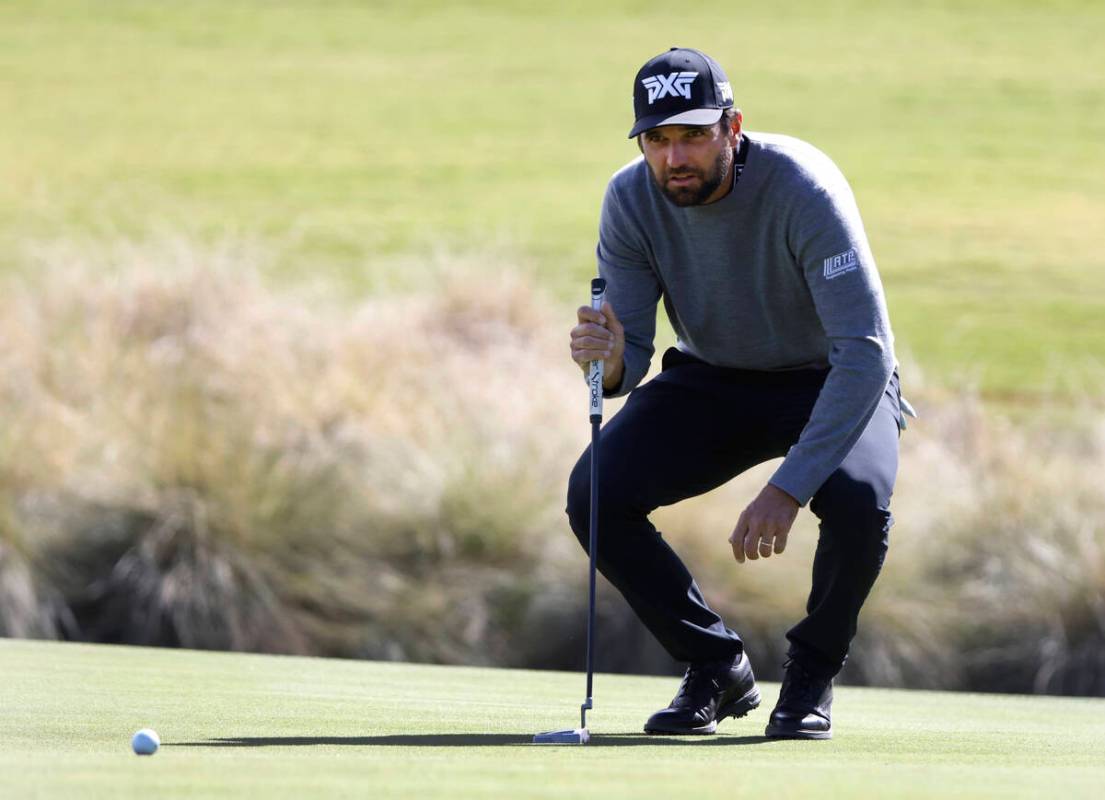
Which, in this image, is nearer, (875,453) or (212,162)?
(875,453)

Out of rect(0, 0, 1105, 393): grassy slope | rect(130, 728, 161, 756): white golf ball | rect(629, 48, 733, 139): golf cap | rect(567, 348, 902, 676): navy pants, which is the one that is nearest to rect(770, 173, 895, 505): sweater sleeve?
rect(567, 348, 902, 676): navy pants

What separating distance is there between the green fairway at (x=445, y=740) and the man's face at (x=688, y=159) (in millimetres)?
1310

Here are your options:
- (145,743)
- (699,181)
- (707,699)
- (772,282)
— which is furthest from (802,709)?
(145,743)

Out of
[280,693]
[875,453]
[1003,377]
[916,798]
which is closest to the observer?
[916,798]

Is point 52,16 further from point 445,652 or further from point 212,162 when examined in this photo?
point 445,652

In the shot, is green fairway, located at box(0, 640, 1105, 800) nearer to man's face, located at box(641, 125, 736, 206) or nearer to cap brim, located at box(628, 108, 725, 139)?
man's face, located at box(641, 125, 736, 206)

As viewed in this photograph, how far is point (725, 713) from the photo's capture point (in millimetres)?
5270

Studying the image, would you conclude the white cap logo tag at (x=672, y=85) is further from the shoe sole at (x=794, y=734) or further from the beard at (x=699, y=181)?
the shoe sole at (x=794, y=734)

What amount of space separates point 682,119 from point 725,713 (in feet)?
4.85

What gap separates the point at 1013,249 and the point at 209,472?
11361 millimetres

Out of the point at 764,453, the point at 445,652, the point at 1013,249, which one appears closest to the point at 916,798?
the point at 764,453

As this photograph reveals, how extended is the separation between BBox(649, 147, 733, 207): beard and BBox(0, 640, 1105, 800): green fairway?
1294 mm

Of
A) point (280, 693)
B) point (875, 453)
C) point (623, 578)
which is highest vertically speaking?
point (875, 453)

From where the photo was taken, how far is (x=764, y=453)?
552 centimetres
